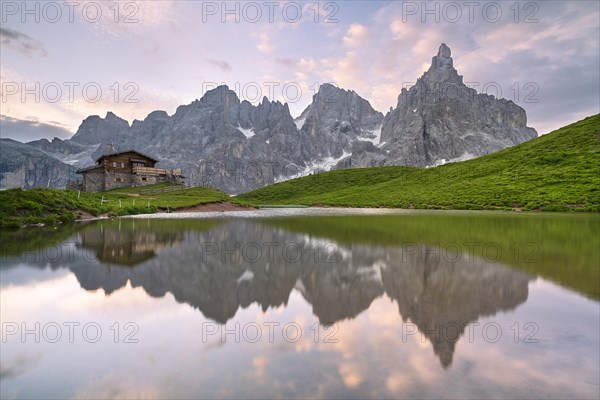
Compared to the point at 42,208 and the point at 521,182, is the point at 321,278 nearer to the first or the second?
the point at 42,208

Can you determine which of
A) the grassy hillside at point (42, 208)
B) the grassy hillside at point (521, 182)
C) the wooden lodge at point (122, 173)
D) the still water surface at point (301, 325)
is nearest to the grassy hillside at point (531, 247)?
the still water surface at point (301, 325)

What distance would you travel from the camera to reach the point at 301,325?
7.37 metres

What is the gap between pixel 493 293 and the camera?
9391 mm

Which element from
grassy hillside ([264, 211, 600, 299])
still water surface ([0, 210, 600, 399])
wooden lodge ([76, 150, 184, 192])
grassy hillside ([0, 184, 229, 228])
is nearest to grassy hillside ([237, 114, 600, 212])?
grassy hillside ([264, 211, 600, 299])

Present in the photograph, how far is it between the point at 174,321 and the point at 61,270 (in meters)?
7.65

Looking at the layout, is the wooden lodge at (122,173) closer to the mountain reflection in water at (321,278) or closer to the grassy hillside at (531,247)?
the mountain reflection in water at (321,278)

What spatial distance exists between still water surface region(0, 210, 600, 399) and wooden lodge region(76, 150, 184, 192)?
7103cm

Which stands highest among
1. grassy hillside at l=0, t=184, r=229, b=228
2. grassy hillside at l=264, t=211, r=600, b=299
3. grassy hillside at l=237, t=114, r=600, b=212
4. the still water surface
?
grassy hillside at l=237, t=114, r=600, b=212

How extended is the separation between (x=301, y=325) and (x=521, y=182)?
67.5m

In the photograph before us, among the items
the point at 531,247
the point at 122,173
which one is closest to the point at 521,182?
the point at 531,247

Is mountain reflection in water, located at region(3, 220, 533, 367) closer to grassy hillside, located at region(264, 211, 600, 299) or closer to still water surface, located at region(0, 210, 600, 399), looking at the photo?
still water surface, located at region(0, 210, 600, 399)

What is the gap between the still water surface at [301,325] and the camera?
502 cm

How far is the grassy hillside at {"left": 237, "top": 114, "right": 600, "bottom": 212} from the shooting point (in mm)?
48562

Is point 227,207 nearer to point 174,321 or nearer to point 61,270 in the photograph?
point 61,270
